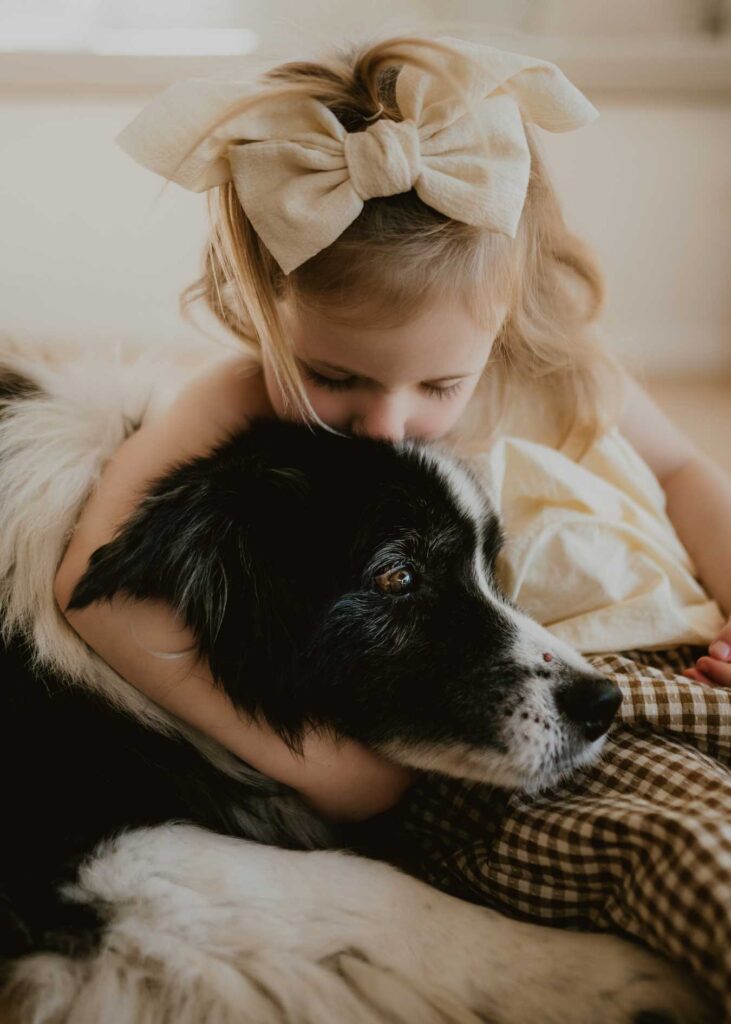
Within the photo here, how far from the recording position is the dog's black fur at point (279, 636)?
3.59ft

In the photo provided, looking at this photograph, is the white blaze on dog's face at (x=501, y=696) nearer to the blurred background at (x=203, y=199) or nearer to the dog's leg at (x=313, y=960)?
the dog's leg at (x=313, y=960)

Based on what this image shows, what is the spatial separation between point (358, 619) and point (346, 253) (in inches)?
20.1

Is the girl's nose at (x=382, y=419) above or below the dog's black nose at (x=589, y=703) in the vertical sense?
above

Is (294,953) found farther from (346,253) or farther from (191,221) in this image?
(191,221)

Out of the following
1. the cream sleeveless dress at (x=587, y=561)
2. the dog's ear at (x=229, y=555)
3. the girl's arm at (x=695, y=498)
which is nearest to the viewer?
the dog's ear at (x=229, y=555)

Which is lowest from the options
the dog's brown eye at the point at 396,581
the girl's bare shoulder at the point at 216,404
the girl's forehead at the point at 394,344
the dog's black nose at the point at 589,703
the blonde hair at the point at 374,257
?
the dog's black nose at the point at 589,703

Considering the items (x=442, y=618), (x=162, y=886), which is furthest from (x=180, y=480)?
(x=162, y=886)

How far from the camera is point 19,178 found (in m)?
3.23

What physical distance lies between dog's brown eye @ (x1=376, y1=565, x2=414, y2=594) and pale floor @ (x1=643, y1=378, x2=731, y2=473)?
134cm

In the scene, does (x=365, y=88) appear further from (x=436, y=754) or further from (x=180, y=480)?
(x=436, y=754)

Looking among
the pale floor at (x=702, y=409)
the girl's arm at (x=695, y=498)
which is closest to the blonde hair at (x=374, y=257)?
the girl's arm at (x=695, y=498)

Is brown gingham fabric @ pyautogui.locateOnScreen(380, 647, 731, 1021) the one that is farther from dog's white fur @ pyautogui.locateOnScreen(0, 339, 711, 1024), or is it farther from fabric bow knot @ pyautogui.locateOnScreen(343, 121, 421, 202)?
fabric bow knot @ pyautogui.locateOnScreen(343, 121, 421, 202)

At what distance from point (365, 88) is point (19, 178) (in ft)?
7.96

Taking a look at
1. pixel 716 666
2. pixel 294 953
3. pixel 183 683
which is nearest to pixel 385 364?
pixel 183 683
